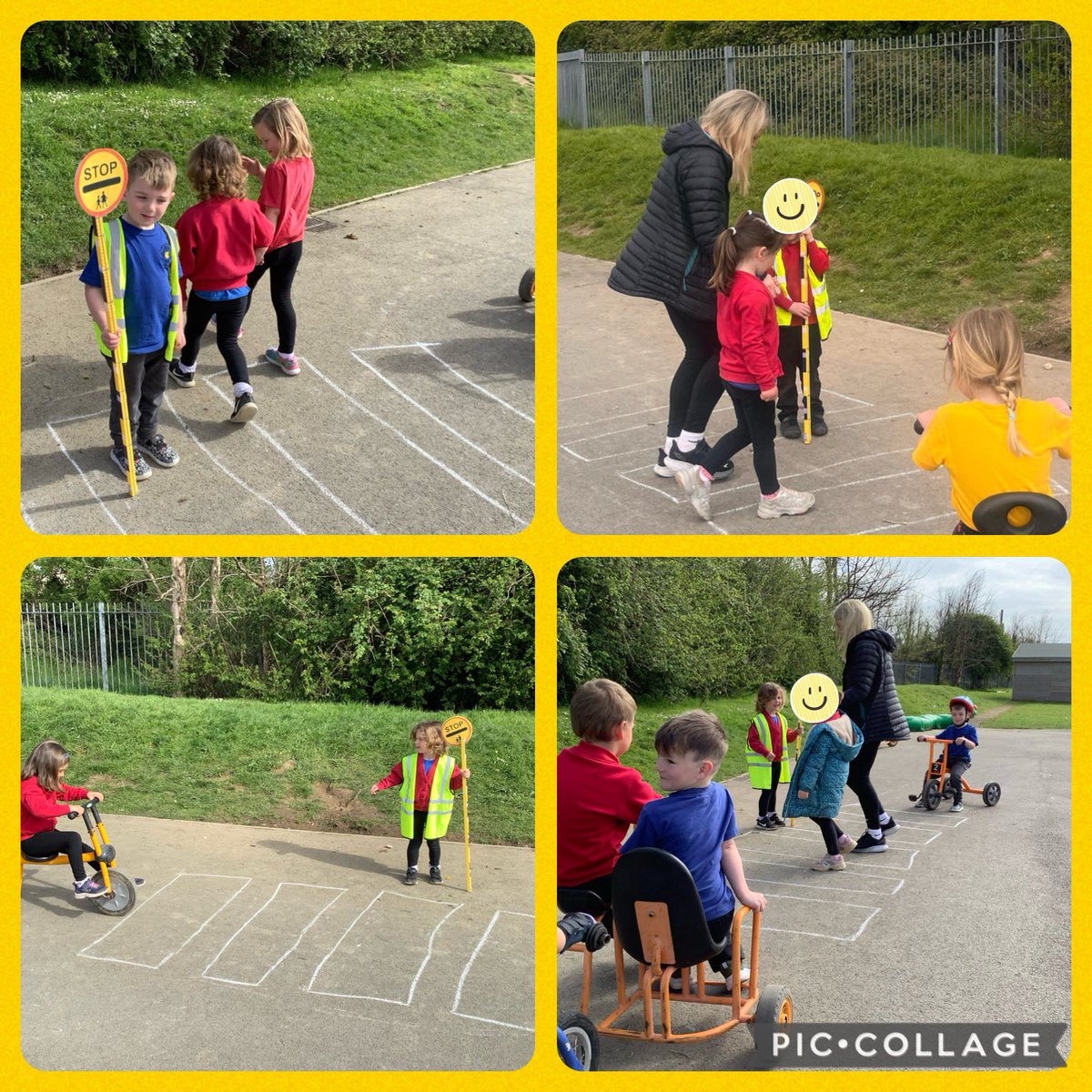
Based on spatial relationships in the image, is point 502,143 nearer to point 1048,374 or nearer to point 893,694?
point 1048,374

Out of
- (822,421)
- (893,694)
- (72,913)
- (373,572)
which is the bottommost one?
(72,913)

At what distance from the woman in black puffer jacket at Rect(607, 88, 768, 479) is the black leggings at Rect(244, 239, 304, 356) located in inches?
74.5

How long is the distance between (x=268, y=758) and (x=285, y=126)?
450cm

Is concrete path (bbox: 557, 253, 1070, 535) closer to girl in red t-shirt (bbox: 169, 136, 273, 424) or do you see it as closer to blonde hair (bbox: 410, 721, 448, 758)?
blonde hair (bbox: 410, 721, 448, 758)

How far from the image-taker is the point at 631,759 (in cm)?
854

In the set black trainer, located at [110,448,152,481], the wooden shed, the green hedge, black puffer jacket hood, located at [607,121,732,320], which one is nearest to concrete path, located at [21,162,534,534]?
black trainer, located at [110,448,152,481]

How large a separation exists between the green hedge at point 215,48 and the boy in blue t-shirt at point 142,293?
5.93 m

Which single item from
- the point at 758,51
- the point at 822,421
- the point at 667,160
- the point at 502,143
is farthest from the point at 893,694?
the point at 758,51

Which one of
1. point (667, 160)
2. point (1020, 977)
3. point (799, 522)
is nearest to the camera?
point (1020, 977)

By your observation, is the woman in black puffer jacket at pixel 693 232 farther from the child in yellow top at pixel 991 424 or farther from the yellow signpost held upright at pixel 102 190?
A: the yellow signpost held upright at pixel 102 190

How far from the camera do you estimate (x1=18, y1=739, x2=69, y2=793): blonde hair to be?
Answer: 5754 mm

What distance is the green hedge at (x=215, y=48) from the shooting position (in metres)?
10.2

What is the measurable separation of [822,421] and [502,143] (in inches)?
245

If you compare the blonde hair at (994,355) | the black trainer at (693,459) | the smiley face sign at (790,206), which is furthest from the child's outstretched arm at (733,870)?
the smiley face sign at (790,206)
